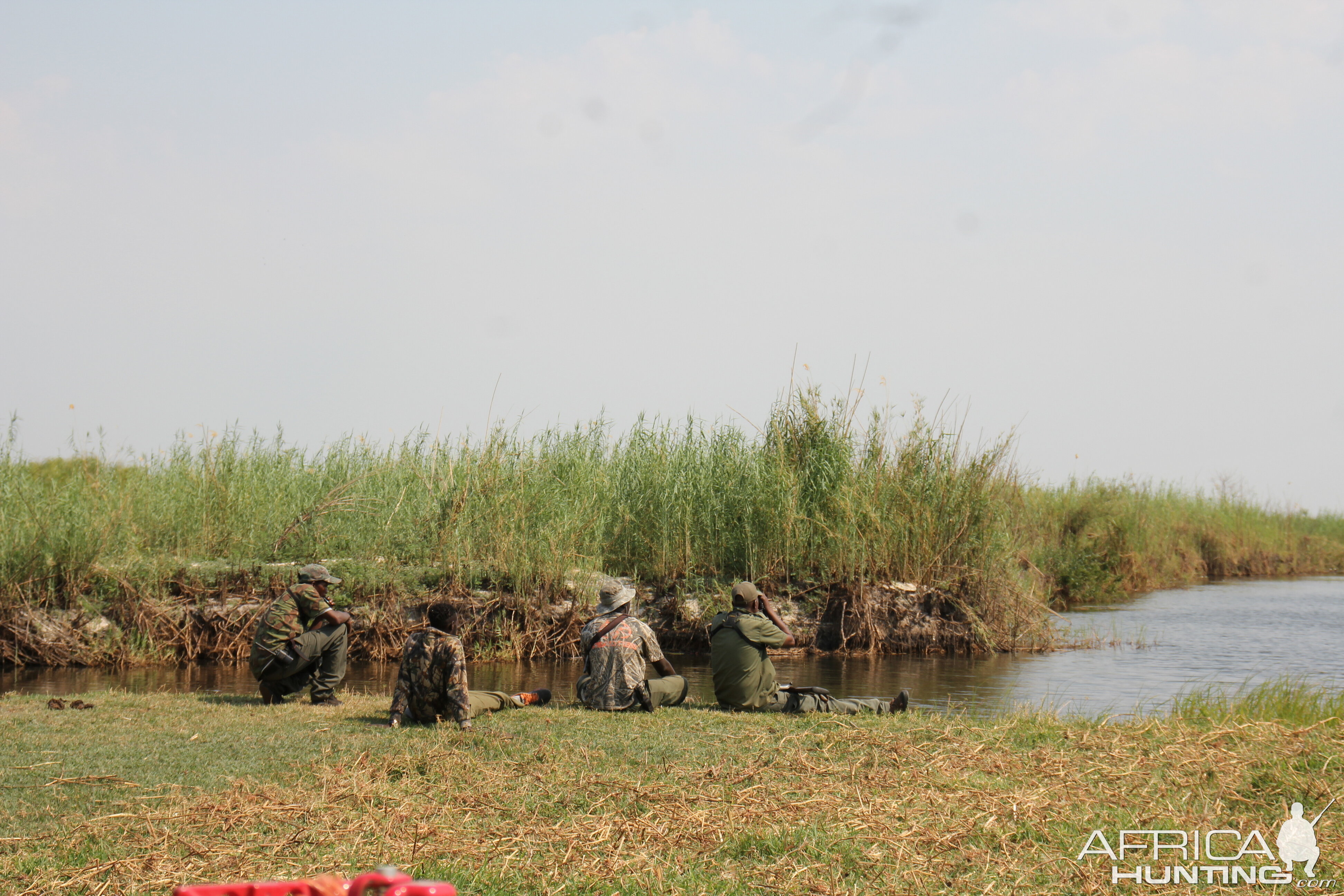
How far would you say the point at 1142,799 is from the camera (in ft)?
20.6

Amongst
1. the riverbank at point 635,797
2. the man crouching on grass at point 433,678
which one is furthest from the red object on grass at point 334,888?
the man crouching on grass at point 433,678

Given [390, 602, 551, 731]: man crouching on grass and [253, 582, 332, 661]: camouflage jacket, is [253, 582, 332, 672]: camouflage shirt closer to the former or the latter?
[253, 582, 332, 661]: camouflage jacket

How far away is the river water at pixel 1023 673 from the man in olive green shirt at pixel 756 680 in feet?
5.37

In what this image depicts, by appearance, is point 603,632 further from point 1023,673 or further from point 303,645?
point 1023,673

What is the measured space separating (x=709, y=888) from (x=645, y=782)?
5.66ft

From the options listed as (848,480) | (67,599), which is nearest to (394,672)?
(67,599)

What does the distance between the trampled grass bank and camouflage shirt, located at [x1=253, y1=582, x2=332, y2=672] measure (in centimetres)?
464

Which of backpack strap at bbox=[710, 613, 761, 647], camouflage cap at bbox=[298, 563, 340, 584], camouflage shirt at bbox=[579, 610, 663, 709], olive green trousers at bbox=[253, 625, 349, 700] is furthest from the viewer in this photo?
camouflage cap at bbox=[298, 563, 340, 584]

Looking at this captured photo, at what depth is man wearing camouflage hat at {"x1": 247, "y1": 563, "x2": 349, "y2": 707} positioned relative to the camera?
9.90 metres

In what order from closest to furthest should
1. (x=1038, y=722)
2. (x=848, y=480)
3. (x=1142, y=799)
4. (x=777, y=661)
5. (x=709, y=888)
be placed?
(x=709, y=888)
(x=1142, y=799)
(x=1038, y=722)
(x=777, y=661)
(x=848, y=480)

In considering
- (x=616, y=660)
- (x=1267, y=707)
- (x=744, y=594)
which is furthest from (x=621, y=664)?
(x=1267, y=707)

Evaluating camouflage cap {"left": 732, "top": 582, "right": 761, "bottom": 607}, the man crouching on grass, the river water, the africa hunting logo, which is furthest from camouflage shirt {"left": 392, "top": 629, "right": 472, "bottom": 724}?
the africa hunting logo

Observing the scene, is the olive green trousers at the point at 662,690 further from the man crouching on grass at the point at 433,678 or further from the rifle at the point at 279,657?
the rifle at the point at 279,657

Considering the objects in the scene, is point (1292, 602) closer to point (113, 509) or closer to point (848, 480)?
point (848, 480)
